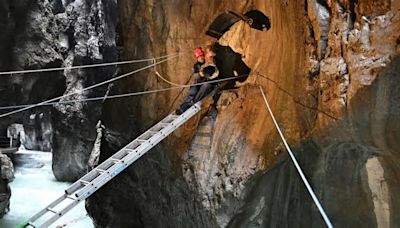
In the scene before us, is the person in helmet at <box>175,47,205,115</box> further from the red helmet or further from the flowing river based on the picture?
the flowing river

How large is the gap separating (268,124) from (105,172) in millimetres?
2004

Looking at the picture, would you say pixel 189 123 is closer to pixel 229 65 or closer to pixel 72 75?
pixel 229 65

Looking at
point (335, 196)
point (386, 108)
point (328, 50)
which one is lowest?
point (335, 196)

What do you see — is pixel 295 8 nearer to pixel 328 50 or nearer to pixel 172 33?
pixel 328 50

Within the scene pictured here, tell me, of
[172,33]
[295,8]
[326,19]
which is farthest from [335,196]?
[172,33]

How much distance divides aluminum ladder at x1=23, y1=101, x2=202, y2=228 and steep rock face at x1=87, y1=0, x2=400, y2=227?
64 centimetres

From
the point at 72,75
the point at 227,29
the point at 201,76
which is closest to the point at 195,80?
the point at 201,76

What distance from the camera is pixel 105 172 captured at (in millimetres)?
4262

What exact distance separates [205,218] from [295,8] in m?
3.07

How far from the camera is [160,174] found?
647cm

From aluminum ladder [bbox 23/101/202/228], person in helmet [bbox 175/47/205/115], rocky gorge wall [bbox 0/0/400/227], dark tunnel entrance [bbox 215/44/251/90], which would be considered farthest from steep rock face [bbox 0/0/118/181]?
aluminum ladder [bbox 23/101/202/228]

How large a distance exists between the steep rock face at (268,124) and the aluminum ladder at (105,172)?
0.64 m

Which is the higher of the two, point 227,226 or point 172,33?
point 172,33

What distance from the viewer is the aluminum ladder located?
12.5ft
